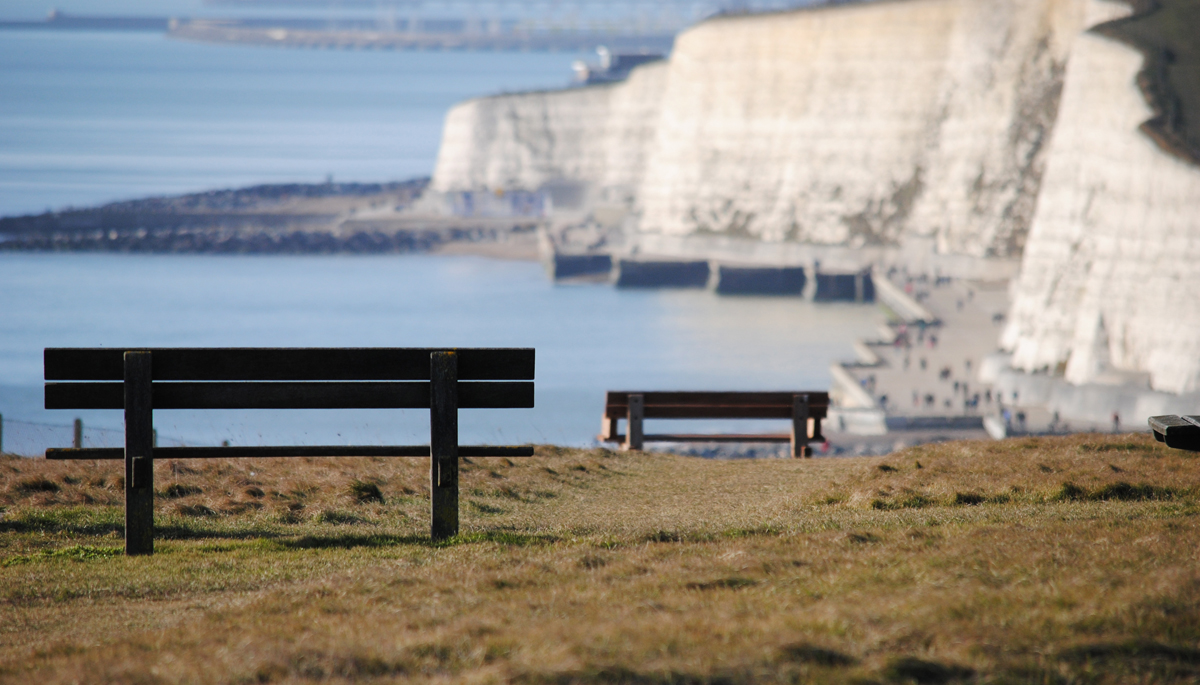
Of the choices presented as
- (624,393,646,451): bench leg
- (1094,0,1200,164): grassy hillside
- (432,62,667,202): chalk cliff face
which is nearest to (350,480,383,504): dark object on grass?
(624,393,646,451): bench leg

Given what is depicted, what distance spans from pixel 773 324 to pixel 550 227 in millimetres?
53109

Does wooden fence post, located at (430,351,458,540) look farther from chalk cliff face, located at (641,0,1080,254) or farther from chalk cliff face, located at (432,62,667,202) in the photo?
chalk cliff face, located at (432,62,667,202)

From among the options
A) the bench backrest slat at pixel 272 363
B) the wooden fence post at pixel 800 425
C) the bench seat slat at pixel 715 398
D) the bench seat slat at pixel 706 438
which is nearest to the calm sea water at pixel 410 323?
the bench seat slat at pixel 706 438

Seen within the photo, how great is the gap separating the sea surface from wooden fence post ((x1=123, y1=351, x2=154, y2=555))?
41.6 metres

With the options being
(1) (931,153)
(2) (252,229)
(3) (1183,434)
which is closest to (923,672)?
(3) (1183,434)

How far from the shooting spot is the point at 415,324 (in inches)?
3915

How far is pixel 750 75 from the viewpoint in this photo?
12138 centimetres

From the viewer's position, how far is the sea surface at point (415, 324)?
65.6 m

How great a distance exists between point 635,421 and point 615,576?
8.31m

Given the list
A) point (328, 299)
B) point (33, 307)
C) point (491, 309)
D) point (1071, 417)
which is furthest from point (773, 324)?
point (33, 307)

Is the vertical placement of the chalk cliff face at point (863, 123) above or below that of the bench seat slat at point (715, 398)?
above

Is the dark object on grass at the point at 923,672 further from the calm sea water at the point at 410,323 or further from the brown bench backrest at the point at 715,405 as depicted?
the calm sea water at the point at 410,323

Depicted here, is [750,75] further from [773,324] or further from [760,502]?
[760,502]

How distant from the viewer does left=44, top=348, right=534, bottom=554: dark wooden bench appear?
8305 mm
